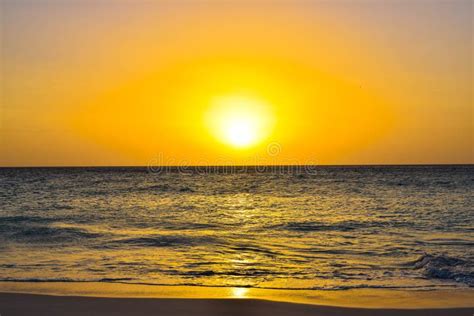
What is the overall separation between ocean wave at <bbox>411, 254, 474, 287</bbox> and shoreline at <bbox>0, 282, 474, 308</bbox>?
102cm

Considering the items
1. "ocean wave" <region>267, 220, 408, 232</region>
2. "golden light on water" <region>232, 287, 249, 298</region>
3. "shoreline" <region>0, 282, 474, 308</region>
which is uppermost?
"ocean wave" <region>267, 220, 408, 232</region>

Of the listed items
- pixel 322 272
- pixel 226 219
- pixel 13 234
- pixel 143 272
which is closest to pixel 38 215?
pixel 13 234

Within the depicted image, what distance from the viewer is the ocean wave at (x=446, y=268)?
11695mm

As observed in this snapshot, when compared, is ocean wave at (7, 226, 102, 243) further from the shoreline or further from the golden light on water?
the golden light on water

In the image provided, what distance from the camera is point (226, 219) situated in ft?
81.1

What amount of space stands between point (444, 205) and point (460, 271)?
19.4 m

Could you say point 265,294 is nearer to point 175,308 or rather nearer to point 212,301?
point 212,301

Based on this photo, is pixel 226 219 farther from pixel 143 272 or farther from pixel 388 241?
pixel 143 272

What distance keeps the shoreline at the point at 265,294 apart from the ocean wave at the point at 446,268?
40.2 inches

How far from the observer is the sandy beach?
28.0 feet

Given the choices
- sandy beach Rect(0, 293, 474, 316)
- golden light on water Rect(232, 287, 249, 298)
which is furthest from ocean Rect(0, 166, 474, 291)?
sandy beach Rect(0, 293, 474, 316)

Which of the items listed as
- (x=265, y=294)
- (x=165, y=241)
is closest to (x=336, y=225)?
(x=165, y=241)

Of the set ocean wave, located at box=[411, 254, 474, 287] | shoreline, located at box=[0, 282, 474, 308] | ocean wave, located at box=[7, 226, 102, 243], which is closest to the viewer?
shoreline, located at box=[0, 282, 474, 308]

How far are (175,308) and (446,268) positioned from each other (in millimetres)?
6779
